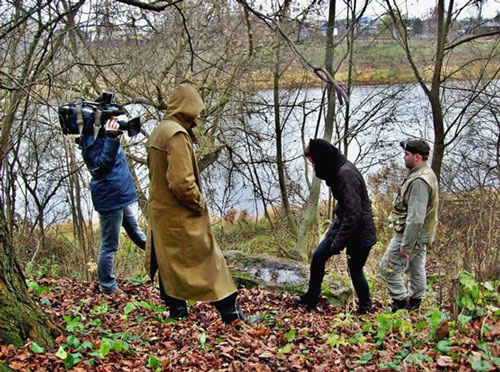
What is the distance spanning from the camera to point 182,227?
3861 mm

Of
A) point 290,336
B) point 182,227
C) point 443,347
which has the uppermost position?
point 182,227

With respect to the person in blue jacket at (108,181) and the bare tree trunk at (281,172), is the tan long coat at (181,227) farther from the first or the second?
the bare tree trunk at (281,172)

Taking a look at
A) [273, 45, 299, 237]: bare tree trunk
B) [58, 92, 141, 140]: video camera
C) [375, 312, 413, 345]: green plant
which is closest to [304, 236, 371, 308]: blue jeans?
[375, 312, 413, 345]: green plant

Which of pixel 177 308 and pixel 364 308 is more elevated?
pixel 177 308

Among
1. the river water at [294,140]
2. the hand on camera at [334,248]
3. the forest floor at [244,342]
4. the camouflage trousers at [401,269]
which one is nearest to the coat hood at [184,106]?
the forest floor at [244,342]

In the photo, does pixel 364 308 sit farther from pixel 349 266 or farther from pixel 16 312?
pixel 16 312

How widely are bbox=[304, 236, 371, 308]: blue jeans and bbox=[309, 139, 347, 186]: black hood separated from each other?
0.63 meters

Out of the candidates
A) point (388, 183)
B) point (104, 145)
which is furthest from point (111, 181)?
point (388, 183)

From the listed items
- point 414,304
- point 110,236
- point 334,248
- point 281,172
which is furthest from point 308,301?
point 281,172

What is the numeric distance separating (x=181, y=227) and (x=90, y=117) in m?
1.35

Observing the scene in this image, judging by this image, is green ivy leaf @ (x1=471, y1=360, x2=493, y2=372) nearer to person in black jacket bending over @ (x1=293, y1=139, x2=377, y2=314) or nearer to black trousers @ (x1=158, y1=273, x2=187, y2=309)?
person in black jacket bending over @ (x1=293, y1=139, x2=377, y2=314)

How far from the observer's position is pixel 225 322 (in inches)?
162

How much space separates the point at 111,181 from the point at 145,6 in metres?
1.51

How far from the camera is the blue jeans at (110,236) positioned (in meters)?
4.60
